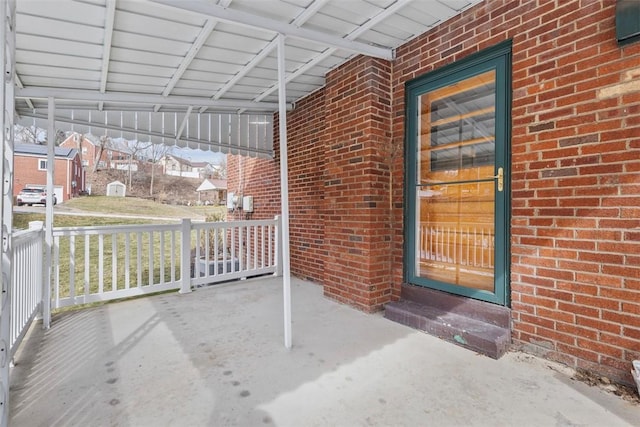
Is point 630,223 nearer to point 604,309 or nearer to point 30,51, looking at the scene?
point 604,309

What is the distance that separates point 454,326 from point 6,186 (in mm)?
3257

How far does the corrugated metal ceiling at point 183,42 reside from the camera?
8.23 feet

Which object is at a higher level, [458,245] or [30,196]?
[30,196]

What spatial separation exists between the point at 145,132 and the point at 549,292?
5515mm

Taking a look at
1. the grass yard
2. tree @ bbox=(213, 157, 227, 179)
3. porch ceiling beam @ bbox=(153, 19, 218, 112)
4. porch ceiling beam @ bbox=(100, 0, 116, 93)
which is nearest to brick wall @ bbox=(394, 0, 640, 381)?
porch ceiling beam @ bbox=(153, 19, 218, 112)

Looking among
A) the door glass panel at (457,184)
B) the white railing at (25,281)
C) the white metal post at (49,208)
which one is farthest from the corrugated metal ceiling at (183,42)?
the white railing at (25,281)

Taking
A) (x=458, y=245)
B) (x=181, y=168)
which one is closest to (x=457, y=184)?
(x=458, y=245)

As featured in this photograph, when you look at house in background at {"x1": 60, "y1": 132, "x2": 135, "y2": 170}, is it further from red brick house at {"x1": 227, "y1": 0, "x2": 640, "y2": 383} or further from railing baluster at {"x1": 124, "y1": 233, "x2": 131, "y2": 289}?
red brick house at {"x1": 227, "y1": 0, "x2": 640, "y2": 383}

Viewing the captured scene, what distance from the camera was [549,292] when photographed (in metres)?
2.40

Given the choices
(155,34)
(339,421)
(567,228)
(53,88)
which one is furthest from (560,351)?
(53,88)

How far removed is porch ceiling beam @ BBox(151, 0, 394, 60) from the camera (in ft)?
7.88

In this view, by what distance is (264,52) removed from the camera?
3260 millimetres

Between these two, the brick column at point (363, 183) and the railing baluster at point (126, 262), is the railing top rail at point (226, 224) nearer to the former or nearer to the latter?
the railing baluster at point (126, 262)

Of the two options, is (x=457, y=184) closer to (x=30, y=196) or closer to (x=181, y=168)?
(x=30, y=196)
